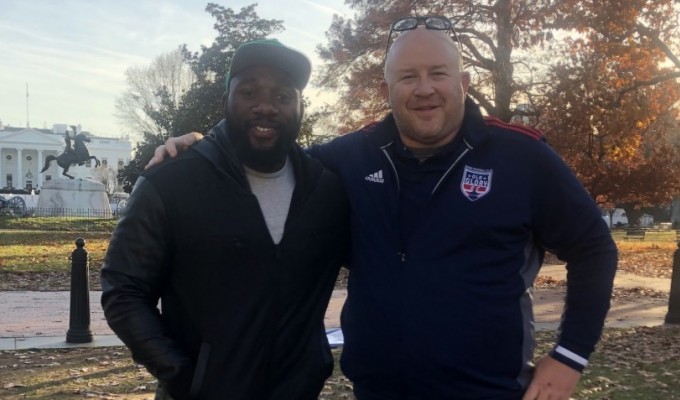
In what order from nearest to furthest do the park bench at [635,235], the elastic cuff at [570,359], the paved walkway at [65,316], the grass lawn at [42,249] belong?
the elastic cuff at [570,359]
the paved walkway at [65,316]
the grass lawn at [42,249]
the park bench at [635,235]

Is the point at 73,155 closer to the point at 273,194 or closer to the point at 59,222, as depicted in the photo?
the point at 59,222

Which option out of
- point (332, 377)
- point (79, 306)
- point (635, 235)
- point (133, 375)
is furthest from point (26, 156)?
point (332, 377)

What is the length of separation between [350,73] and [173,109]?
19663mm

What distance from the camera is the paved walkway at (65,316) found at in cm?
855

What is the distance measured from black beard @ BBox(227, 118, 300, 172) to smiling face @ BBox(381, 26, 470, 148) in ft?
1.53

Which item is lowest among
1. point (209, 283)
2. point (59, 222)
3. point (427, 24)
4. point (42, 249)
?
point (42, 249)

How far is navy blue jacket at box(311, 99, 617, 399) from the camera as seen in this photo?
2451 millimetres

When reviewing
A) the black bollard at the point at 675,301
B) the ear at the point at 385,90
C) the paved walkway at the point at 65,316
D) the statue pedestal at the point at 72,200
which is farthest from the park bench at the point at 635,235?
the ear at the point at 385,90

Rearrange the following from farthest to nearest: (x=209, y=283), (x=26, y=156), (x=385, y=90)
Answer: (x=26, y=156) < (x=385, y=90) < (x=209, y=283)

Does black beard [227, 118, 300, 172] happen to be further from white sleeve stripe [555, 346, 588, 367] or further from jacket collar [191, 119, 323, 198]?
white sleeve stripe [555, 346, 588, 367]

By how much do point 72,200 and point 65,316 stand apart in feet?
86.7

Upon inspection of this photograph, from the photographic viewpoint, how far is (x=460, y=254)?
2.47m

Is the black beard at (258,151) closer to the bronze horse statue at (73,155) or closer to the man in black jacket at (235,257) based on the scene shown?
the man in black jacket at (235,257)

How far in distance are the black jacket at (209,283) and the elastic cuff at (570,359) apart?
0.98 m
